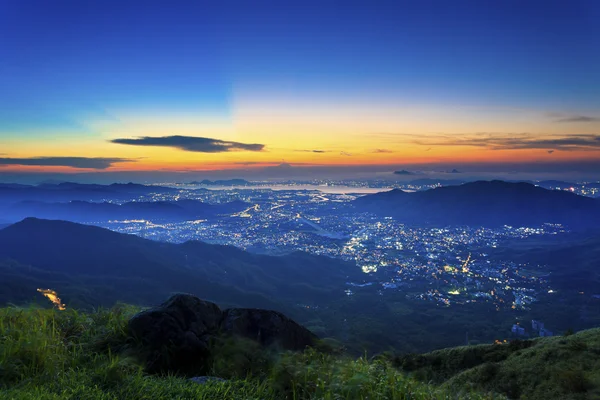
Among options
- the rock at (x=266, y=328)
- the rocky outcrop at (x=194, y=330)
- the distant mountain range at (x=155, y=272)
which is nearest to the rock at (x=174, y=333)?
the rocky outcrop at (x=194, y=330)

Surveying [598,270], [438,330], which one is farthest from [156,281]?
[598,270]

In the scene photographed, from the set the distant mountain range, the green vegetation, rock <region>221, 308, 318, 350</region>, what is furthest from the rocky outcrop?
the distant mountain range

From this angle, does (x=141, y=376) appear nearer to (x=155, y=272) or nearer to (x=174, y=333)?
(x=174, y=333)

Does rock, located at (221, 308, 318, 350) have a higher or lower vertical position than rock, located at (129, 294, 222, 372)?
lower

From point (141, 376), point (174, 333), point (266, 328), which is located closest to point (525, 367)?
point (266, 328)

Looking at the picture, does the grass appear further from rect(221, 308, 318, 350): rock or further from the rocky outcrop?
rect(221, 308, 318, 350): rock

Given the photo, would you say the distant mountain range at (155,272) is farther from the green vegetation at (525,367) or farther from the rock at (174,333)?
the rock at (174,333)
